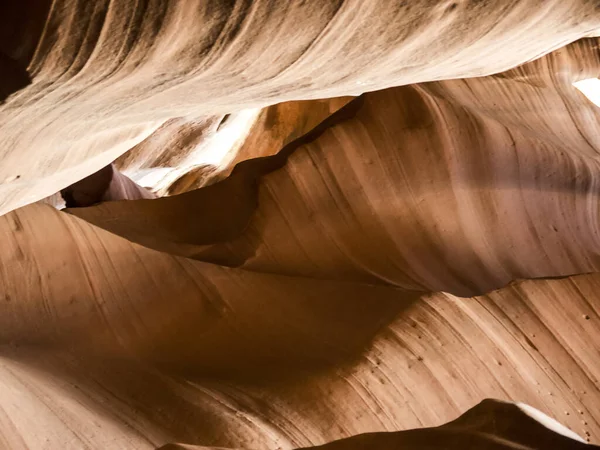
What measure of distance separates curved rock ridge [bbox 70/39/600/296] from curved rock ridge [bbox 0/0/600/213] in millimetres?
1559

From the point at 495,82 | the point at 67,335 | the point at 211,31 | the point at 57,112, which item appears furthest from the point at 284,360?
the point at 495,82

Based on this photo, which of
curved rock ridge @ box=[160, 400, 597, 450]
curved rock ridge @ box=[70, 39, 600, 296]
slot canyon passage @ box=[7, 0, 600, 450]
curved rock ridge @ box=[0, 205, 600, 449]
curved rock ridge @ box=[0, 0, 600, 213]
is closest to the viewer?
curved rock ridge @ box=[0, 0, 600, 213]

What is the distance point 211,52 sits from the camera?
4.94 ft

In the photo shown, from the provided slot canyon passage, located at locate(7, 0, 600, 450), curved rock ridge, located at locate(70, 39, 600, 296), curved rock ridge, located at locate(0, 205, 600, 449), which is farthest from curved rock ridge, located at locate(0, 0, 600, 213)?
curved rock ridge, located at locate(70, 39, 600, 296)

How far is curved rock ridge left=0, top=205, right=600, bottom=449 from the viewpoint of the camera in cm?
257

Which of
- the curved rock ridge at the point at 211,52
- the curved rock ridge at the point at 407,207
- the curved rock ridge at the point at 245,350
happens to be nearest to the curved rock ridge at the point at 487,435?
the curved rock ridge at the point at 245,350

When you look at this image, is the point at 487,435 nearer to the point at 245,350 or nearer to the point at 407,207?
the point at 245,350

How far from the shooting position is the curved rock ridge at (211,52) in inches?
51.9

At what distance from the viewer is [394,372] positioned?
2.76m

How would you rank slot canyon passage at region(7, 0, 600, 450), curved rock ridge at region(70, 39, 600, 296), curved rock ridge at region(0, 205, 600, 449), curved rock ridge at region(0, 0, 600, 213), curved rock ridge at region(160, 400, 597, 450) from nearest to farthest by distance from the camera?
curved rock ridge at region(0, 0, 600, 213) < slot canyon passage at region(7, 0, 600, 450) < curved rock ridge at region(160, 400, 597, 450) < curved rock ridge at region(0, 205, 600, 449) < curved rock ridge at region(70, 39, 600, 296)

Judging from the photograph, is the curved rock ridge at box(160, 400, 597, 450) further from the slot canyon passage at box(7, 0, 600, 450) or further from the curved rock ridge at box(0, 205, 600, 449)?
the curved rock ridge at box(0, 205, 600, 449)

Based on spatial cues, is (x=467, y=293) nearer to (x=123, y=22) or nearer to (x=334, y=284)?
(x=334, y=284)

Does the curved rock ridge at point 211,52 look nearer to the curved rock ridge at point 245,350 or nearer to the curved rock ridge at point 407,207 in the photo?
the curved rock ridge at point 245,350

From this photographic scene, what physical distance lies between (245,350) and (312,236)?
1.00m
